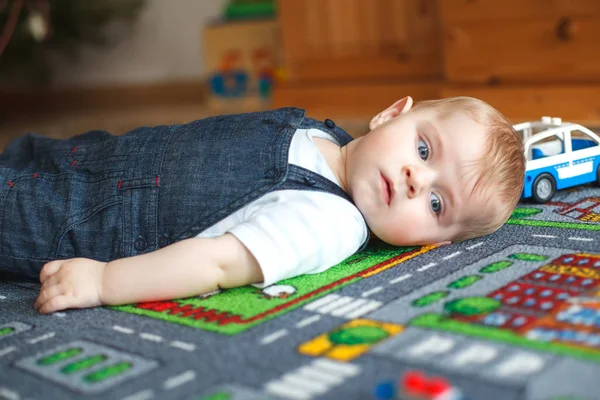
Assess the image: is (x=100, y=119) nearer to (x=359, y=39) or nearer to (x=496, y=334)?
(x=359, y=39)

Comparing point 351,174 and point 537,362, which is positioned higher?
point 351,174

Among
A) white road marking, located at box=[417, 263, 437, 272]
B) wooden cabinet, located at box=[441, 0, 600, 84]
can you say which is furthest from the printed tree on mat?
wooden cabinet, located at box=[441, 0, 600, 84]

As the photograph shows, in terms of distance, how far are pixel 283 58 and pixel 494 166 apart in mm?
1765

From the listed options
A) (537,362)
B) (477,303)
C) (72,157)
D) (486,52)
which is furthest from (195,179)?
(486,52)

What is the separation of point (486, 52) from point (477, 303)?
55.7 inches

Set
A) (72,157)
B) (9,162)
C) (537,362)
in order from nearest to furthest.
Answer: (537,362), (72,157), (9,162)

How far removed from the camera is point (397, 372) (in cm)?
61

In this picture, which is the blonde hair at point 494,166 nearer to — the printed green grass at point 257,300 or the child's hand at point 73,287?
the printed green grass at point 257,300

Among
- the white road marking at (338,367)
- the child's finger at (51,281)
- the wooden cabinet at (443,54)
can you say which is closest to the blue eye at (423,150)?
the white road marking at (338,367)

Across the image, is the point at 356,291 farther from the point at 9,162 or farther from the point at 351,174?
the point at 9,162

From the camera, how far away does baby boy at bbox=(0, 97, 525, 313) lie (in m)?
0.82

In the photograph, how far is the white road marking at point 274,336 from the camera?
69 centimetres

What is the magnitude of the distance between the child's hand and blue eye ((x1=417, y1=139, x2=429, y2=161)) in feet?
1.31

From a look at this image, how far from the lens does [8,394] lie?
2.07ft
